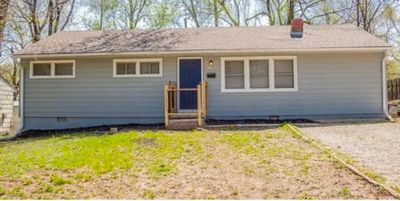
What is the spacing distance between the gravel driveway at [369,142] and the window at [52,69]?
293 inches

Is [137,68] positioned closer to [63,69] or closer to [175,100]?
[175,100]

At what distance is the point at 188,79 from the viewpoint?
38.2 feet

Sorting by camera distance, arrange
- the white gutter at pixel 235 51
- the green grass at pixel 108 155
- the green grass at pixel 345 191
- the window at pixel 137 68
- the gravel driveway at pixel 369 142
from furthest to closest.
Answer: the window at pixel 137 68 → the white gutter at pixel 235 51 → the green grass at pixel 108 155 → the gravel driveway at pixel 369 142 → the green grass at pixel 345 191

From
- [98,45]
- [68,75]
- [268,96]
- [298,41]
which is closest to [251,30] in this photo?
[298,41]

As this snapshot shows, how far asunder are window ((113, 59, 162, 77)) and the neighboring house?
7548mm

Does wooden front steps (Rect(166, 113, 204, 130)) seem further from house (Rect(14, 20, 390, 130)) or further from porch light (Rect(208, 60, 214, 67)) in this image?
porch light (Rect(208, 60, 214, 67))

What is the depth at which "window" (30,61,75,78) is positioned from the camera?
39.2 feet

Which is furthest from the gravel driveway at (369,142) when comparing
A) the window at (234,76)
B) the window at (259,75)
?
the window at (234,76)

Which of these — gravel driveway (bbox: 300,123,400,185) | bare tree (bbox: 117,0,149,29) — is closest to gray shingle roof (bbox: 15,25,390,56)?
gravel driveway (bbox: 300,123,400,185)

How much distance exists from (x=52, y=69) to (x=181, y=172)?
849 cm

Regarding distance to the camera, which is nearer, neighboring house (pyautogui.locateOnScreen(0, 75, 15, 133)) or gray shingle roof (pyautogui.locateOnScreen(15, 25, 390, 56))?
gray shingle roof (pyautogui.locateOnScreen(15, 25, 390, 56))

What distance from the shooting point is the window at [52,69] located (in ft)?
39.2

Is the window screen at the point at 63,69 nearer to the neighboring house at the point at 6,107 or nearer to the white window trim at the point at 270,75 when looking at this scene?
the white window trim at the point at 270,75

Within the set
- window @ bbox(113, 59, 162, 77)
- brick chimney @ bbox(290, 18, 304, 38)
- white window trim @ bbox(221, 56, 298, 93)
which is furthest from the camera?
brick chimney @ bbox(290, 18, 304, 38)
